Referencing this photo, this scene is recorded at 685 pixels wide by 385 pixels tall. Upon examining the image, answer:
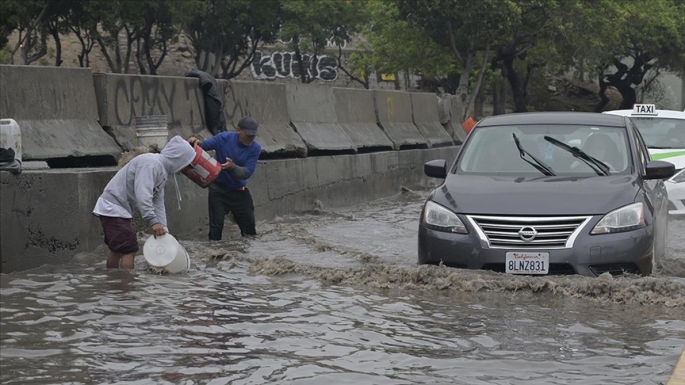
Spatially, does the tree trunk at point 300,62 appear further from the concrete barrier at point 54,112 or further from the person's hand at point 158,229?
the person's hand at point 158,229

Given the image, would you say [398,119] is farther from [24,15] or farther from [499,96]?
[499,96]

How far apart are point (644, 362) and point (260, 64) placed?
199ft

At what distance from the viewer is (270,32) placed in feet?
178

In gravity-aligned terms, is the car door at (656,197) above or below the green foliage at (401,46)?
below

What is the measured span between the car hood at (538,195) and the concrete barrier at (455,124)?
1703 centimetres

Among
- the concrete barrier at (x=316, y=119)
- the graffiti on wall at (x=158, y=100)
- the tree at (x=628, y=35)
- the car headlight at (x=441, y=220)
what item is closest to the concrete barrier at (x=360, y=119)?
the concrete barrier at (x=316, y=119)

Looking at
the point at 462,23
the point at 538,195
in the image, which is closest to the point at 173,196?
the point at 538,195

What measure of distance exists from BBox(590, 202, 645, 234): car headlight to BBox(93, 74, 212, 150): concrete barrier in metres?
5.41

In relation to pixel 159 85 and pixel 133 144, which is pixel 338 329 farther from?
pixel 159 85

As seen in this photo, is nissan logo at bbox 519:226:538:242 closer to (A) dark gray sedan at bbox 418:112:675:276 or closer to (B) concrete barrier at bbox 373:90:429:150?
(A) dark gray sedan at bbox 418:112:675:276

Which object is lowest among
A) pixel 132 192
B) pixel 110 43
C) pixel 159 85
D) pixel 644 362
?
pixel 644 362

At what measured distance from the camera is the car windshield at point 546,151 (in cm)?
1004

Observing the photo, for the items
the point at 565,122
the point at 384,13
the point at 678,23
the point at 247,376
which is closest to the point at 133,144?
the point at 565,122

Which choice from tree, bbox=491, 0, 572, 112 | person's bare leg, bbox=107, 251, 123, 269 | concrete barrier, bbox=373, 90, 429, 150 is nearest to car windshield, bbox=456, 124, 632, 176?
person's bare leg, bbox=107, 251, 123, 269
